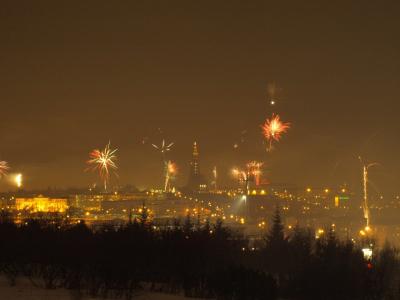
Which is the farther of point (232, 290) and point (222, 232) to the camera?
point (222, 232)

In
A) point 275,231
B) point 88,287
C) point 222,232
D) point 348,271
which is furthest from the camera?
point 275,231

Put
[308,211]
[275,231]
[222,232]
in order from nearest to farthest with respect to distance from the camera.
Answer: [222,232], [275,231], [308,211]

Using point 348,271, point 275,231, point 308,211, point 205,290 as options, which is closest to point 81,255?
point 205,290

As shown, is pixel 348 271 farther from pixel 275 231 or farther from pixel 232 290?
pixel 275 231

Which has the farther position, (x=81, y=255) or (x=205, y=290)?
(x=205, y=290)

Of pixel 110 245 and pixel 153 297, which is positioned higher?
pixel 110 245

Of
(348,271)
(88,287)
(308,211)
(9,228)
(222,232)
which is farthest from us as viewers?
(308,211)

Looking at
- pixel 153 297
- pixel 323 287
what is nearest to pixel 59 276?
pixel 153 297

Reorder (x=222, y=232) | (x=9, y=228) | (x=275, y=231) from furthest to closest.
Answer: (x=275, y=231)
(x=222, y=232)
(x=9, y=228)

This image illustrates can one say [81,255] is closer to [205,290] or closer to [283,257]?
[205,290]
